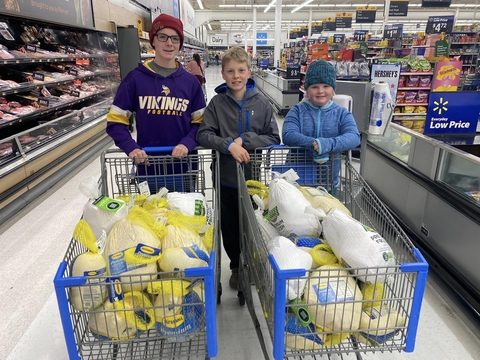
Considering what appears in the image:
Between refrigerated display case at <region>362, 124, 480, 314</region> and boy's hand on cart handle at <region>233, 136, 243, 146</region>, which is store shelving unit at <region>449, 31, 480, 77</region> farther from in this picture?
boy's hand on cart handle at <region>233, 136, 243, 146</region>

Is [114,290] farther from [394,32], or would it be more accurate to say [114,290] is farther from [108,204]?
[394,32]

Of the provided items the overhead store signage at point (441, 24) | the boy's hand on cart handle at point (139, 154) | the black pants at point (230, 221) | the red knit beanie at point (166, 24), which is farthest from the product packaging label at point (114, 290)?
the overhead store signage at point (441, 24)

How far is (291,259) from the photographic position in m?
1.27

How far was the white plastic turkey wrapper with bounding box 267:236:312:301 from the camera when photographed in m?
1.19

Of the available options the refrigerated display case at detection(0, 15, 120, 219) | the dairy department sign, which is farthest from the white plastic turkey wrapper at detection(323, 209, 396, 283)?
the dairy department sign

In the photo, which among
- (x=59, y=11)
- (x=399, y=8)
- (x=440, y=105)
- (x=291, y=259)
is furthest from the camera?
(x=399, y=8)

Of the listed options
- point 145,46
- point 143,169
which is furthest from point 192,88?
point 145,46

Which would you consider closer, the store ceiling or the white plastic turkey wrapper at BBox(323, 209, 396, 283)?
the white plastic turkey wrapper at BBox(323, 209, 396, 283)

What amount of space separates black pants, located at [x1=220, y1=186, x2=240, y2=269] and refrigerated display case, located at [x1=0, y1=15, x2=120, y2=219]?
233cm

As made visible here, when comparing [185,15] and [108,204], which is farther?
[185,15]

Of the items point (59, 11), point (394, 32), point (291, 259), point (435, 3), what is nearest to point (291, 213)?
point (291, 259)

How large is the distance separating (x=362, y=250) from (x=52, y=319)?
1.98 m

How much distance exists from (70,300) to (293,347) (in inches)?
29.7

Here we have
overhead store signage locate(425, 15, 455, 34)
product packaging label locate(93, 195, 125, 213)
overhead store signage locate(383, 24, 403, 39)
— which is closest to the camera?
product packaging label locate(93, 195, 125, 213)
